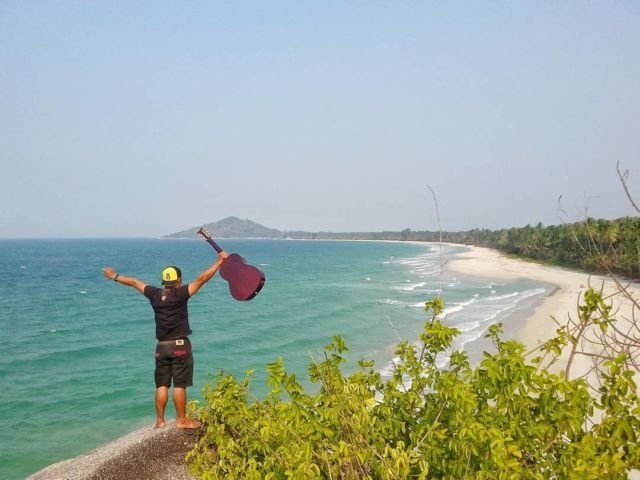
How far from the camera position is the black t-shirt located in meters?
6.27

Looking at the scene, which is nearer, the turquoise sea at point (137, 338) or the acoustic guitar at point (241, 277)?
the acoustic guitar at point (241, 277)

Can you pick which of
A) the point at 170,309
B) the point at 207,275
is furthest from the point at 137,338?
the point at 207,275

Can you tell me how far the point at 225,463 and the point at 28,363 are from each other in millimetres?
26100

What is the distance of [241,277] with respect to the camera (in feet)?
17.5

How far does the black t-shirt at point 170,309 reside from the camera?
6266 mm

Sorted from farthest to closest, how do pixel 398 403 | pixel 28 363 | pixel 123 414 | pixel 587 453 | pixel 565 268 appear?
pixel 565 268, pixel 28 363, pixel 123 414, pixel 398 403, pixel 587 453

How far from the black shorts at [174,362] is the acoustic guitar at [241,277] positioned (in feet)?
5.44

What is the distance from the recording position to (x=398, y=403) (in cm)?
419

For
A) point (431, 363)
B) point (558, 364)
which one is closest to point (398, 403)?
point (431, 363)

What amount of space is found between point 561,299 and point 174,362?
147 ft

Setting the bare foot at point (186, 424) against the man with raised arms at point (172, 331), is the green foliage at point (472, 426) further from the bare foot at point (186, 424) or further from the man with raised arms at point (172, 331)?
the bare foot at point (186, 424)

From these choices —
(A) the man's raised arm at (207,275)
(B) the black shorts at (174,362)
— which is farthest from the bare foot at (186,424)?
(A) the man's raised arm at (207,275)

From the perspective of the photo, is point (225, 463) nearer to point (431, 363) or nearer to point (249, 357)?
point (431, 363)

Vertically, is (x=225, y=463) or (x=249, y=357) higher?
(x=225, y=463)
